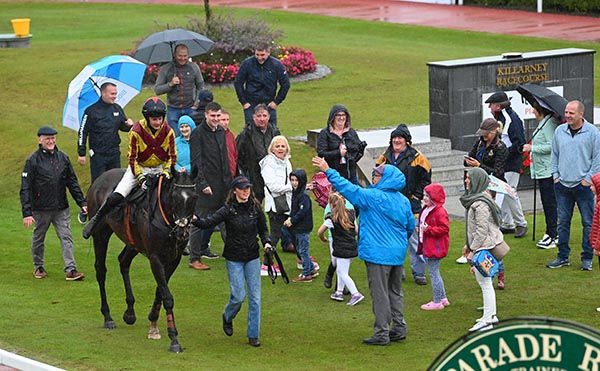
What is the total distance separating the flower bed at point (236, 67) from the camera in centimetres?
2680

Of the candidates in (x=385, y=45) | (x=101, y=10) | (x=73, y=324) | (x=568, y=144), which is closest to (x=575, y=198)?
(x=568, y=144)

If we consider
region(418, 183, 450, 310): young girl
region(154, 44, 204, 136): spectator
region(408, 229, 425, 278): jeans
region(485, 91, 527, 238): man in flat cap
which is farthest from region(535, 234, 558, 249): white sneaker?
region(154, 44, 204, 136): spectator

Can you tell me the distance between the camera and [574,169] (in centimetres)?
1434

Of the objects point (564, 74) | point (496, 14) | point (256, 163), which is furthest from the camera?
point (496, 14)

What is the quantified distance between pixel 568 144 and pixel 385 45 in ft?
64.3

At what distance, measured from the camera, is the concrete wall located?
66.0 ft

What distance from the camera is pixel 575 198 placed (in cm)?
1462

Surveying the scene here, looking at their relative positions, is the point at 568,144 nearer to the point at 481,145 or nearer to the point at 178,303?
the point at 481,145

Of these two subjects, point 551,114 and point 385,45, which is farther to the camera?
point 385,45

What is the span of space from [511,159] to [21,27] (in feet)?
64.2

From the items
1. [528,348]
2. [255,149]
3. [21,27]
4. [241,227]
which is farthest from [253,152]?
[21,27]

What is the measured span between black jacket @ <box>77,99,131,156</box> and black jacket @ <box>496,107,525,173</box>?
16.8ft

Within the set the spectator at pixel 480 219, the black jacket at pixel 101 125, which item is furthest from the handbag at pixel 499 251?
the black jacket at pixel 101 125

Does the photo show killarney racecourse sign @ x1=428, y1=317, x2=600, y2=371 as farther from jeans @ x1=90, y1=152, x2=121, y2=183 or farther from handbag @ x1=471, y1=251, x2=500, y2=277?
jeans @ x1=90, y1=152, x2=121, y2=183
